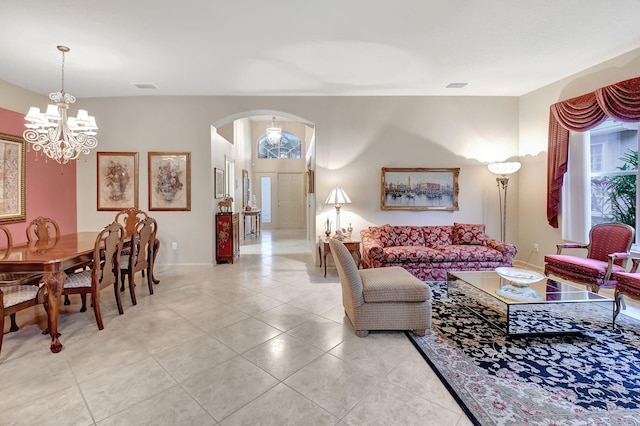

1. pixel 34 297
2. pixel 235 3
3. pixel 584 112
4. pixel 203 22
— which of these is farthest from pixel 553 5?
pixel 34 297

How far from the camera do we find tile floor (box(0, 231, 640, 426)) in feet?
5.82

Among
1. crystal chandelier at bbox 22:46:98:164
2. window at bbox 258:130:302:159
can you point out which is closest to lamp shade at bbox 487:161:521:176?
crystal chandelier at bbox 22:46:98:164

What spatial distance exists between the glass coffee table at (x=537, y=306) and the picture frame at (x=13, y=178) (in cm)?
605

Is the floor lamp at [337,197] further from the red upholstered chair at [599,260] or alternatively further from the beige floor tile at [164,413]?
the beige floor tile at [164,413]

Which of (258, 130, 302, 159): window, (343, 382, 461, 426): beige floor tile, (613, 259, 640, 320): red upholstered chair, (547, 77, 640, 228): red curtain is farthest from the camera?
(258, 130, 302, 159): window

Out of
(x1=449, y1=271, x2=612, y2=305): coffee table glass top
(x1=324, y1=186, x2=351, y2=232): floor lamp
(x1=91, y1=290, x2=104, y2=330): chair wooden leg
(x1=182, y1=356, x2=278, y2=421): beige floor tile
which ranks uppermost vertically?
(x1=324, y1=186, x2=351, y2=232): floor lamp

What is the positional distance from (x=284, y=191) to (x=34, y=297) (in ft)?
27.3

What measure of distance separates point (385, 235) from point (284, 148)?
685 centimetres

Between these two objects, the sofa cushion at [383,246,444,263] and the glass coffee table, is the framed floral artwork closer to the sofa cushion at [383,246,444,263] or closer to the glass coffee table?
the sofa cushion at [383,246,444,263]

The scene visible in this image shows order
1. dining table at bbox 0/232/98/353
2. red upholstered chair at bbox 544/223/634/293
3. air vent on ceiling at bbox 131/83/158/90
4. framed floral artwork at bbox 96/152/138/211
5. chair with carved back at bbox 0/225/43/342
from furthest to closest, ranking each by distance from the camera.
→ framed floral artwork at bbox 96/152/138/211
air vent on ceiling at bbox 131/83/158/90
red upholstered chair at bbox 544/223/634/293
dining table at bbox 0/232/98/353
chair with carved back at bbox 0/225/43/342

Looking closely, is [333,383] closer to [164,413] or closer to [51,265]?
[164,413]

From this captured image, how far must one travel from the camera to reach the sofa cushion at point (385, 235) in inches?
188

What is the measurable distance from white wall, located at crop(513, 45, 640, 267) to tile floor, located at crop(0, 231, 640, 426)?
1.71 m

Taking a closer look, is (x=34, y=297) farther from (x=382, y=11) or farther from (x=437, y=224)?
(x=437, y=224)
